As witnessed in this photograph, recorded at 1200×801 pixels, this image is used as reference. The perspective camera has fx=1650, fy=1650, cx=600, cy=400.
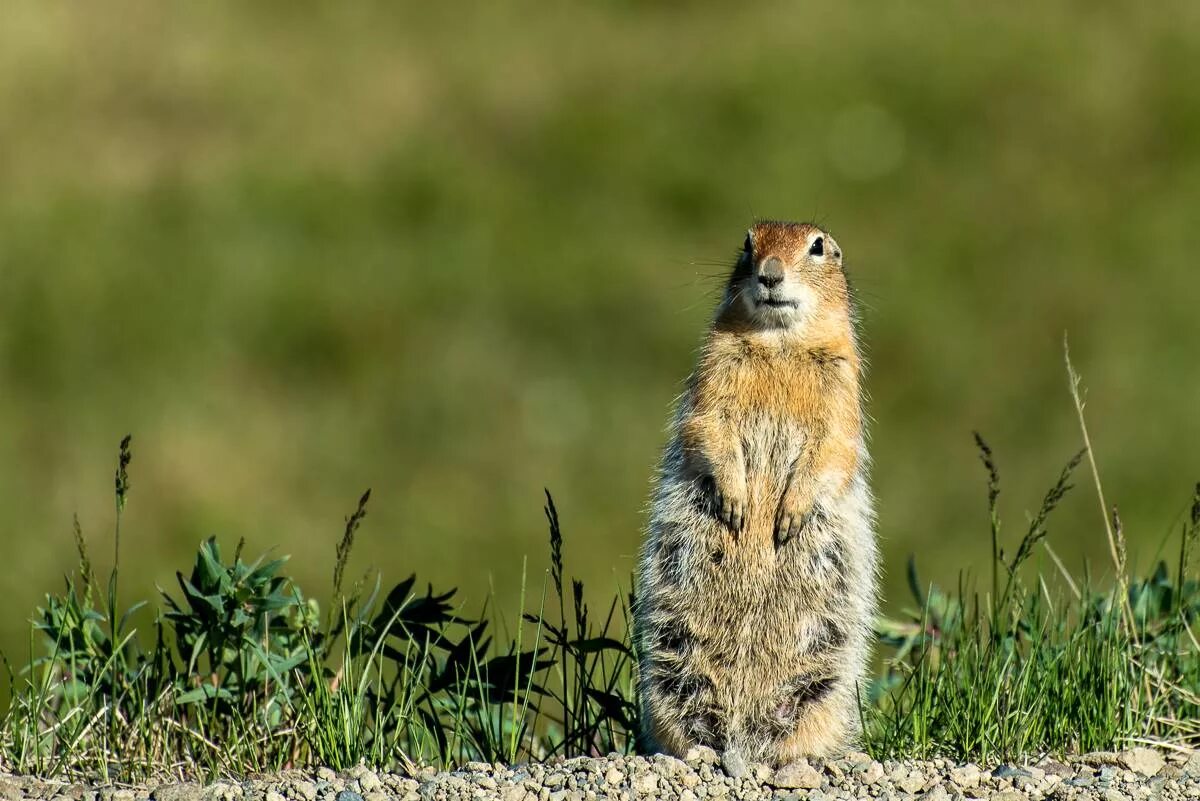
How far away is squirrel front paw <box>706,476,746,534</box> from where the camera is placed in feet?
17.3

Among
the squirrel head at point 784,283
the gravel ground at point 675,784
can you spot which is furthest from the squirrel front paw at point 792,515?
the gravel ground at point 675,784

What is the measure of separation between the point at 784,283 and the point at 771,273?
63 mm

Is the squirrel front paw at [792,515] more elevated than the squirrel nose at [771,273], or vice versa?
the squirrel nose at [771,273]

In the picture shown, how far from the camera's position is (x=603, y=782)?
4.49m

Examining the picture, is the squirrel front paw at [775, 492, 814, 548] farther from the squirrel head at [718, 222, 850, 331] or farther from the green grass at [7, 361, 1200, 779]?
the squirrel head at [718, 222, 850, 331]

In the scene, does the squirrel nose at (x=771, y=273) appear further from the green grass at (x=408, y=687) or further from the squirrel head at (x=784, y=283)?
the green grass at (x=408, y=687)

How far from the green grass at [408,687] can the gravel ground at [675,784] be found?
0.66 feet

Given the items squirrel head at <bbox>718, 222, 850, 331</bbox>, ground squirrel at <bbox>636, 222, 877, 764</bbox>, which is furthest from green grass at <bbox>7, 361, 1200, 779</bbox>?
squirrel head at <bbox>718, 222, 850, 331</bbox>

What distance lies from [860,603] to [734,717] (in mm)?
548

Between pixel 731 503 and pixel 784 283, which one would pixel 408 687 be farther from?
pixel 784 283

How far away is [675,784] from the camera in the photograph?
460 centimetres

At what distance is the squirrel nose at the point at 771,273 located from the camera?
5348 millimetres

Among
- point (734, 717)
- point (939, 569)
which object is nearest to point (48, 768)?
point (734, 717)

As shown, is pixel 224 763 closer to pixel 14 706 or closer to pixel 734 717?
pixel 14 706
